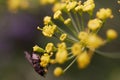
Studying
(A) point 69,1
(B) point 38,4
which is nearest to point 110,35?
(A) point 69,1

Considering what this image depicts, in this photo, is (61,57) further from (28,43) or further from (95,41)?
(28,43)

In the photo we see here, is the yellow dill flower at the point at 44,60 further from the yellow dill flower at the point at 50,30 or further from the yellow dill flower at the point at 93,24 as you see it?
the yellow dill flower at the point at 93,24

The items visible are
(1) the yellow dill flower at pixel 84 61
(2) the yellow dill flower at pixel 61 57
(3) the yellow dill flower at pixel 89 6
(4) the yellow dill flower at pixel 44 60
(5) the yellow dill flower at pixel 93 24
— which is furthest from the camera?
(3) the yellow dill flower at pixel 89 6

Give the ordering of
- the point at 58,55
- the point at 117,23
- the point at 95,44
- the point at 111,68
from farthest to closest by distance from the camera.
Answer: the point at 111,68
the point at 117,23
the point at 58,55
the point at 95,44

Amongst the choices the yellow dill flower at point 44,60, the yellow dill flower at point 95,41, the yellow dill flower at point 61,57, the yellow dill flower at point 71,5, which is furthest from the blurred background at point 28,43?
the yellow dill flower at point 95,41

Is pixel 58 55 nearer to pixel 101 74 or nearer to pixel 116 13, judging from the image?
pixel 116 13

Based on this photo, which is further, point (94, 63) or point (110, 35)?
point (94, 63)

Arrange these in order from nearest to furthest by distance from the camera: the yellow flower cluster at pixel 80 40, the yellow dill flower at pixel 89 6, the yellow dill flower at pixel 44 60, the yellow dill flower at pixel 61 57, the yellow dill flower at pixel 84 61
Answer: the yellow dill flower at pixel 84 61, the yellow flower cluster at pixel 80 40, the yellow dill flower at pixel 61 57, the yellow dill flower at pixel 44 60, the yellow dill flower at pixel 89 6

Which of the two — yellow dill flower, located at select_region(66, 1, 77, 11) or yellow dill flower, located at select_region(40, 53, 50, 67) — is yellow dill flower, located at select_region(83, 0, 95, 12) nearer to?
yellow dill flower, located at select_region(66, 1, 77, 11)
